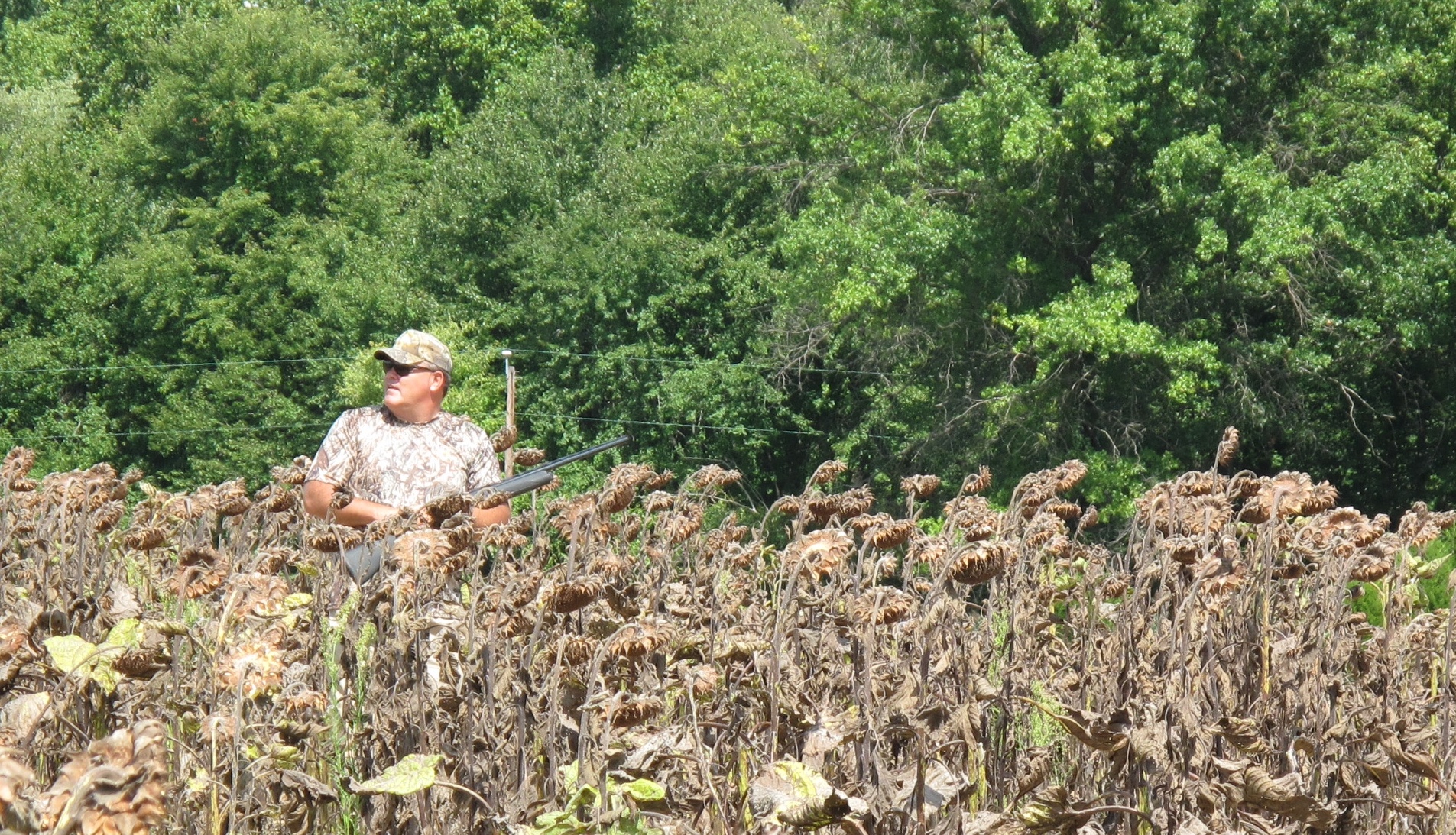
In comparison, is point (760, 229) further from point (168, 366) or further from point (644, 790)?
point (644, 790)

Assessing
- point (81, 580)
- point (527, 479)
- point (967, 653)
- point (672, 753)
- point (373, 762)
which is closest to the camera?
point (672, 753)

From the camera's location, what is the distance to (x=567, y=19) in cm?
→ 4028

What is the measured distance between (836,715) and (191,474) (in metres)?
30.9

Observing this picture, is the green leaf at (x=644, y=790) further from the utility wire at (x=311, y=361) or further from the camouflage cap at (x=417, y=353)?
the utility wire at (x=311, y=361)

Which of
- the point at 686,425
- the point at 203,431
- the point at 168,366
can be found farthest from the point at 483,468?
the point at 168,366

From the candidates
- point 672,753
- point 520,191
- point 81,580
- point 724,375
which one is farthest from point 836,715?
point 520,191

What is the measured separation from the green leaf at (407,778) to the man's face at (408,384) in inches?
108

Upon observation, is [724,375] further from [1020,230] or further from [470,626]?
[470,626]

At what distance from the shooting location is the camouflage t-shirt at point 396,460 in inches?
199

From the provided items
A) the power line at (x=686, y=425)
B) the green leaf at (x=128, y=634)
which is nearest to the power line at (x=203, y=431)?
the power line at (x=686, y=425)

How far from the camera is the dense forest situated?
18562 millimetres

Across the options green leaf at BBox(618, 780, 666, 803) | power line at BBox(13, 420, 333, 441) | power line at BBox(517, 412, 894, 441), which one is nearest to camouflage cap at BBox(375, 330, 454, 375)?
green leaf at BBox(618, 780, 666, 803)

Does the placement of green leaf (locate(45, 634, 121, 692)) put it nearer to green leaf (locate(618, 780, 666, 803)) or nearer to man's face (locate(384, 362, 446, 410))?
green leaf (locate(618, 780, 666, 803))

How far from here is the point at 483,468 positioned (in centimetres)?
518
